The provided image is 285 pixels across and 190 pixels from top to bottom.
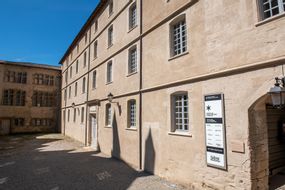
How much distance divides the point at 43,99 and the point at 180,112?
26.7 metres

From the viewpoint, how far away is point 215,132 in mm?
5719

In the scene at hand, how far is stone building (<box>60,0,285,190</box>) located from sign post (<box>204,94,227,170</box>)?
28 millimetres

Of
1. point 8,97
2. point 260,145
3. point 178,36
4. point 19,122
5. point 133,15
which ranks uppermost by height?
point 133,15

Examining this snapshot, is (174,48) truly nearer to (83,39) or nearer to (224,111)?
(224,111)

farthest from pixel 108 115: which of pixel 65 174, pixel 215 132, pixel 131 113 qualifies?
pixel 215 132

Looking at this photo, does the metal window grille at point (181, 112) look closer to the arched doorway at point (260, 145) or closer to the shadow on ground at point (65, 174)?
the arched doorway at point (260, 145)

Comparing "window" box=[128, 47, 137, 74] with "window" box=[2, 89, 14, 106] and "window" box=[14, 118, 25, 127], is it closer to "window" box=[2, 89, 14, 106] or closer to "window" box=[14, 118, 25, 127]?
"window" box=[14, 118, 25, 127]

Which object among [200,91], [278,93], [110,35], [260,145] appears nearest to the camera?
[278,93]

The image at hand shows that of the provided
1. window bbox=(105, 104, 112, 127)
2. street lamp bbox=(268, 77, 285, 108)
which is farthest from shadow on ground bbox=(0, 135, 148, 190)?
street lamp bbox=(268, 77, 285, 108)

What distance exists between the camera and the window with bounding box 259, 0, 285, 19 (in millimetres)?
4750

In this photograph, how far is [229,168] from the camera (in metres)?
5.34

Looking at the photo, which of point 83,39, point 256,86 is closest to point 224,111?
point 256,86

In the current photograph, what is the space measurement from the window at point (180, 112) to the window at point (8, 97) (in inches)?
1046

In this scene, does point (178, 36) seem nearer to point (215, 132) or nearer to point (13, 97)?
point (215, 132)
